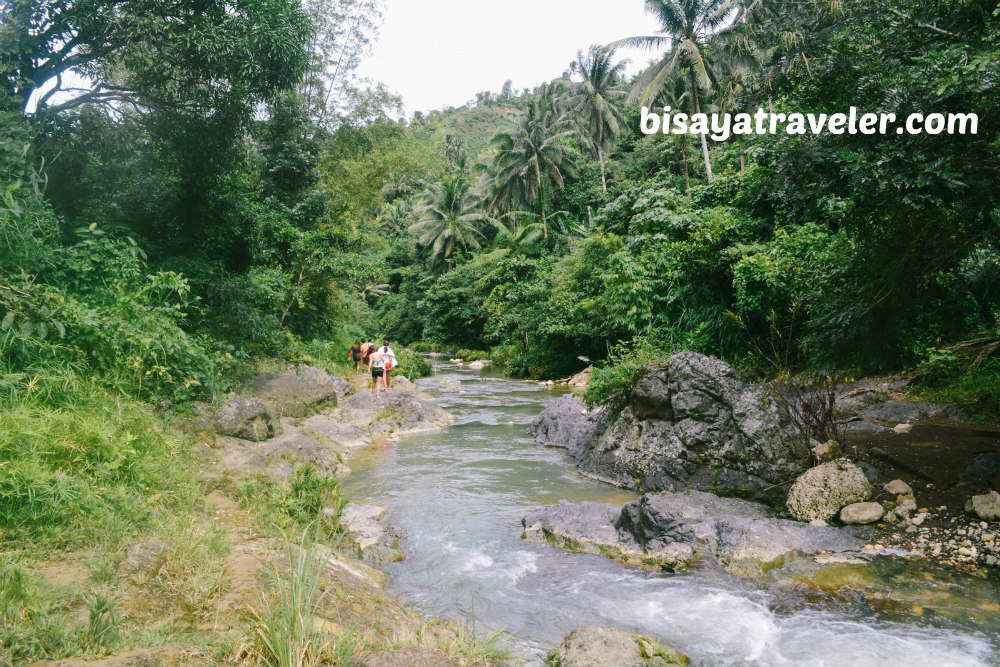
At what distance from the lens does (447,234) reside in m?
41.7

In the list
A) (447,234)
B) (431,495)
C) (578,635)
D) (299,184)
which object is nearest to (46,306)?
(431,495)

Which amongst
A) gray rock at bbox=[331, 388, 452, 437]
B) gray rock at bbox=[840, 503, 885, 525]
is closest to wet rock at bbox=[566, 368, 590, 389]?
gray rock at bbox=[331, 388, 452, 437]

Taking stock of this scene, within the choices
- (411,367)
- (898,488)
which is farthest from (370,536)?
(411,367)

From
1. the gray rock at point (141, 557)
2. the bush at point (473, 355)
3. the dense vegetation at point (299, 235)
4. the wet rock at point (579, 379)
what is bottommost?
the bush at point (473, 355)

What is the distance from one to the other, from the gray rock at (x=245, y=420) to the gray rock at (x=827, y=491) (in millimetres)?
7439

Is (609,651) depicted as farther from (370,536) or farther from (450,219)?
(450,219)

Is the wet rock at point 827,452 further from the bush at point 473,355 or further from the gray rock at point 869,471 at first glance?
the bush at point 473,355

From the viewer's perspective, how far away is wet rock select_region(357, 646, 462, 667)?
2.91 meters

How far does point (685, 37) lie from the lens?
86.4 feet

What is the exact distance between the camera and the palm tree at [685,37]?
1013 inches

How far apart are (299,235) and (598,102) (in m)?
26.7

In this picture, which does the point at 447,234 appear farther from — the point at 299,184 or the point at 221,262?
the point at 221,262

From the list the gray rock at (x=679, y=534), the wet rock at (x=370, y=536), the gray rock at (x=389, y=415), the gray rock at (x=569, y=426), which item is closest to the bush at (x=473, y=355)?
the gray rock at (x=389, y=415)

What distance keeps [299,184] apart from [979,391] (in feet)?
53.4
